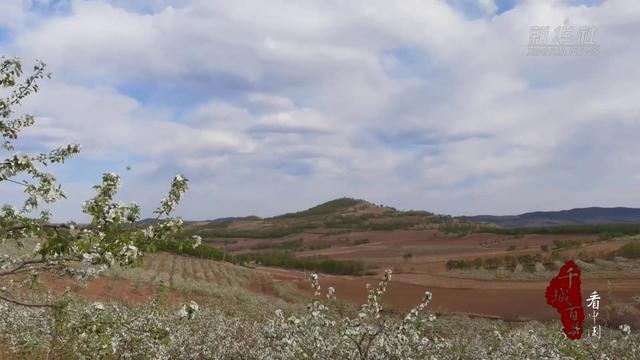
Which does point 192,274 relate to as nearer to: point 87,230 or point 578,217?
point 87,230

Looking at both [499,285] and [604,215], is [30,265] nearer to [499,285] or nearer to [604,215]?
[499,285]

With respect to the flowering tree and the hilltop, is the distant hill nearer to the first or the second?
the hilltop

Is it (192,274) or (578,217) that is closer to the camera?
(192,274)

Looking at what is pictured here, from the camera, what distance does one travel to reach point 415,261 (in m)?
78.6

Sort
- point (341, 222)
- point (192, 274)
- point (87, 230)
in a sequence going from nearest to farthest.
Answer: point (87, 230)
point (192, 274)
point (341, 222)

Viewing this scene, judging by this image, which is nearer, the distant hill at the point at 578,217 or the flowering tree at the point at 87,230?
the flowering tree at the point at 87,230

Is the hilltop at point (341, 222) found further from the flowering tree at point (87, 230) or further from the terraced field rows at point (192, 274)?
the flowering tree at point (87, 230)

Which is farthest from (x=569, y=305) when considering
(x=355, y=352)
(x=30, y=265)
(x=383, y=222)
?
(x=383, y=222)

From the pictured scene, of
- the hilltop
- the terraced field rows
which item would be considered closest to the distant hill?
the hilltop

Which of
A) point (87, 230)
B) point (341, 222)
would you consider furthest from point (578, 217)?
point (87, 230)

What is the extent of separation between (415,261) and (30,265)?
7453cm

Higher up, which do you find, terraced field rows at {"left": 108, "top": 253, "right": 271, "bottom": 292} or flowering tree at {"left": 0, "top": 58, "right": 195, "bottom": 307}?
flowering tree at {"left": 0, "top": 58, "right": 195, "bottom": 307}

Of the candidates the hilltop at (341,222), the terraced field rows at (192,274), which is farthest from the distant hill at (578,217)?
the terraced field rows at (192,274)

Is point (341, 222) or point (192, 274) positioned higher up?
point (341, 222)
